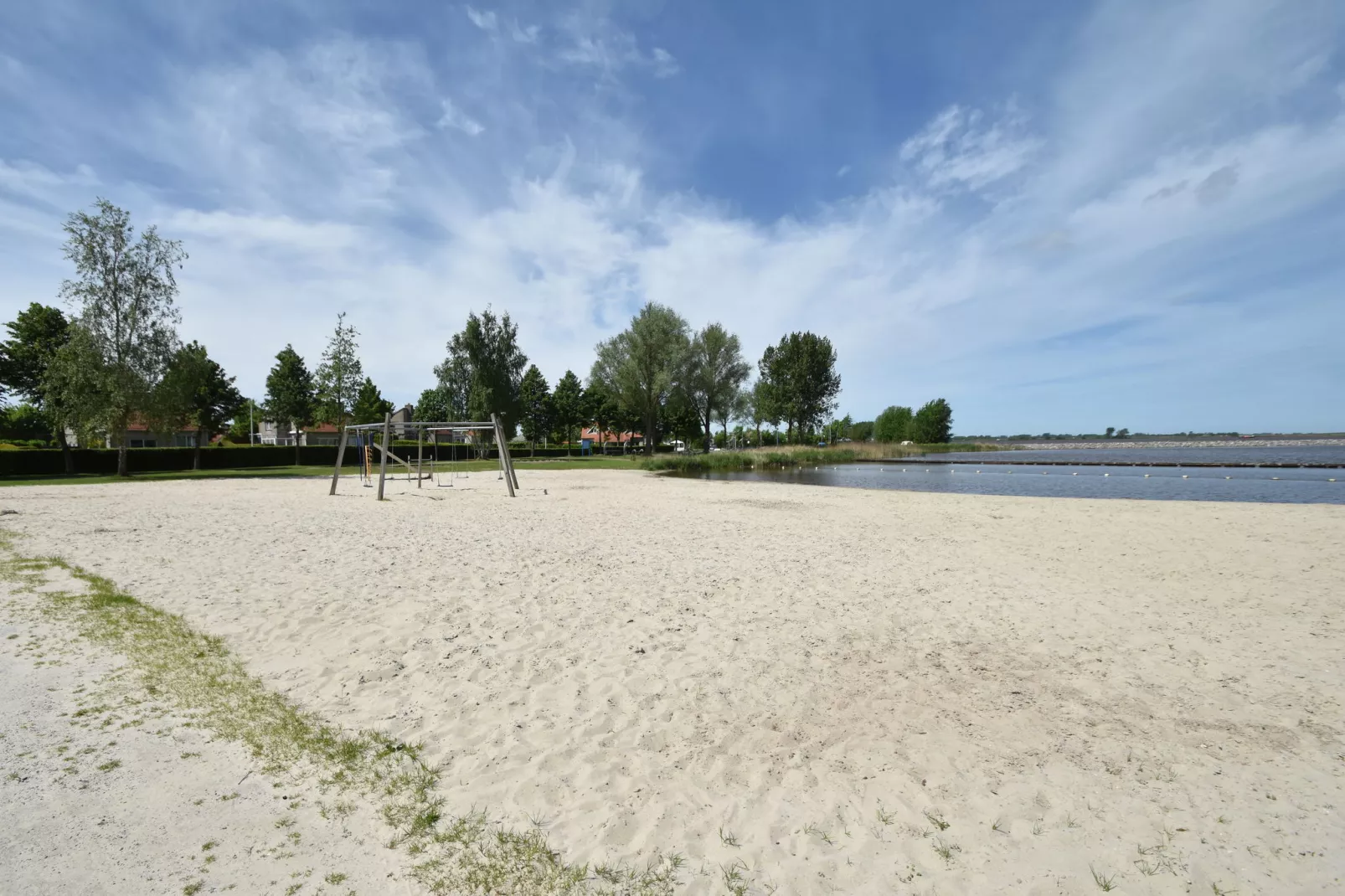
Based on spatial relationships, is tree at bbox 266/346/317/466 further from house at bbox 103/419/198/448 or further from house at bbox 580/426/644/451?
house at bbox 580/426/644/451

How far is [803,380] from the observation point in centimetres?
5962

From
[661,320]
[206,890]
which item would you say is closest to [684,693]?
[206,890]

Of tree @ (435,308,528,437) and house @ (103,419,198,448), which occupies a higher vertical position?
tree @ (435,308,528,437)

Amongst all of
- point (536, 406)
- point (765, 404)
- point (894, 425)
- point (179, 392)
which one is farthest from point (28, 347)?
point (894, 425)

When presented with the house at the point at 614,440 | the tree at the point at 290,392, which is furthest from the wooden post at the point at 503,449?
the house at the point at 614,440

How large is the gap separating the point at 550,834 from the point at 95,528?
1271 cm

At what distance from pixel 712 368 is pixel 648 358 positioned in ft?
21.9

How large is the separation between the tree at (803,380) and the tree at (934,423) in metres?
33.3

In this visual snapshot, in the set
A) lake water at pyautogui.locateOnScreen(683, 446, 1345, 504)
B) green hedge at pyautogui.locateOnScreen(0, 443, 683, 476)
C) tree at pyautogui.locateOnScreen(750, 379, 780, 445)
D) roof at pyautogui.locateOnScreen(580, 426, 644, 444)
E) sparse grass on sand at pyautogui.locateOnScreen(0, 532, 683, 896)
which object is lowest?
sparse grass on sand at pyautogui.locateOnScreen(0, 532, 683, 896)

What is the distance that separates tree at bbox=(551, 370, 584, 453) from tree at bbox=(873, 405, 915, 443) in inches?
2186

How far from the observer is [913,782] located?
10.4ft

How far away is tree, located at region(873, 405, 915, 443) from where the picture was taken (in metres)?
94.4

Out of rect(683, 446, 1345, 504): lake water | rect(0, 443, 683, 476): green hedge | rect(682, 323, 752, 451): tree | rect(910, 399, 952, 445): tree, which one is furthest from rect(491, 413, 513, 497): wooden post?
rect(910, 399, 952, 445): tree

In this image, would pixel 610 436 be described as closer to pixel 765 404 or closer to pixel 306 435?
pixel 765 404
